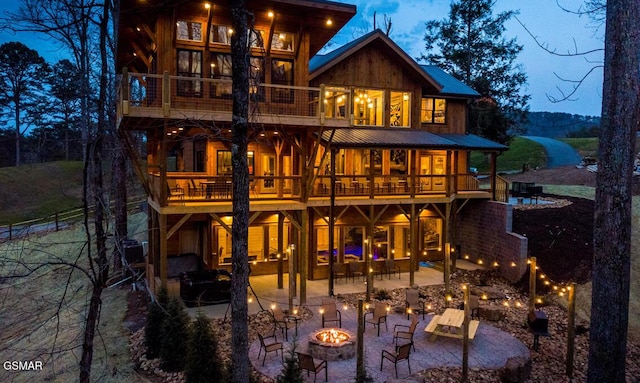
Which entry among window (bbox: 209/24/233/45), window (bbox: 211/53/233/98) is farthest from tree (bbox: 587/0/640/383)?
window (bbox: 209/24/233/45)

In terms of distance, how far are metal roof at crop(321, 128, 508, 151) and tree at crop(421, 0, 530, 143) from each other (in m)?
10.4

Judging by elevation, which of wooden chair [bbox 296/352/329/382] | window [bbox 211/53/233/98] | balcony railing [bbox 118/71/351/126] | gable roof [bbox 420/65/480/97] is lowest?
wooden chair [bbox 296/352/329/382]

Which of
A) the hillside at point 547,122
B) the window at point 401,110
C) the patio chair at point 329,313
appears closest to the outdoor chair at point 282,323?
the patio chair at point 329,313

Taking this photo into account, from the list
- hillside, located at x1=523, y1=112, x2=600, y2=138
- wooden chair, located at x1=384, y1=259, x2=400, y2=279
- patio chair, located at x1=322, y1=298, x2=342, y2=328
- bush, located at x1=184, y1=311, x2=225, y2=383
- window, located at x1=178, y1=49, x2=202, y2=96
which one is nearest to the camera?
bush, located at x1=184, y1=311, x2=225, y2=383

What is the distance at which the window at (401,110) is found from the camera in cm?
2075

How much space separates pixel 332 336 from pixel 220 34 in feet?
34.3

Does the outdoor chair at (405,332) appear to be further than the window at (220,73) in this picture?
No

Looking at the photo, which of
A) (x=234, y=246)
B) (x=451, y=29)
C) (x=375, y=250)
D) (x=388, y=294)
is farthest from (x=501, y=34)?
(x=234, y=246)

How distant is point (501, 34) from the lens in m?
30.9

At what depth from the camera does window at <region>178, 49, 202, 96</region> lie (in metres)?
14.4

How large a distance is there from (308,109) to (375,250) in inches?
284

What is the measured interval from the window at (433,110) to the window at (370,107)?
2.55m

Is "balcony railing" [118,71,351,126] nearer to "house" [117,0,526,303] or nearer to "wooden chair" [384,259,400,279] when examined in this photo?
"house" [117,0,526,303]

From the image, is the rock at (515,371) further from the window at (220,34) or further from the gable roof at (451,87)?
the gable roof at (451,87)
